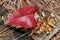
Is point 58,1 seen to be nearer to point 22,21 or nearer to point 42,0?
point 42,0

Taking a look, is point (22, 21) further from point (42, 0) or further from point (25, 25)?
point (42, 0)

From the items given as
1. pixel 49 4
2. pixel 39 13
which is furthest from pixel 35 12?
pixel 49 4

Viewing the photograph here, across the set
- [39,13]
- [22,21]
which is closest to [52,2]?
[39,13]

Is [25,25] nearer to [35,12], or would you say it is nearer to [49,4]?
[35,12]

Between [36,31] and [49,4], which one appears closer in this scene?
[36,31]

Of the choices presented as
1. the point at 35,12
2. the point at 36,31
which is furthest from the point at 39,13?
the point at 36,31

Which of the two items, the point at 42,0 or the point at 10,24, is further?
the point at 42,0
